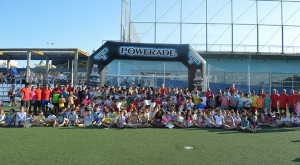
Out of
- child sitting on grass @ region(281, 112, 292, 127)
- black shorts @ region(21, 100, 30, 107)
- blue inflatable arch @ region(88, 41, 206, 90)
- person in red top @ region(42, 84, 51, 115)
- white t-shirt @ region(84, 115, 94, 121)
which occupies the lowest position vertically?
child sitting on grass @ region(281, 112, 292, 127)

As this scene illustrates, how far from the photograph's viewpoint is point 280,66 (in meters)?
27.1

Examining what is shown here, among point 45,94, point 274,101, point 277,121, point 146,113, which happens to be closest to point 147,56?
Answer: point 146,113

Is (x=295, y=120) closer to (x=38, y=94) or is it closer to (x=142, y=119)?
(x=142, y=119)

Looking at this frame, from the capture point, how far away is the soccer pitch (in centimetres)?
485

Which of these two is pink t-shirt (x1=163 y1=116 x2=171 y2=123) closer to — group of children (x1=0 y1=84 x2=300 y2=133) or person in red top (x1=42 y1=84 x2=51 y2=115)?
group of children (x1=0 y1=84 x2=300 y2=133)

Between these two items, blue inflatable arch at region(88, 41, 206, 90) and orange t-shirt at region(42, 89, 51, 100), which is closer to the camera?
orange t-shirt at region(42, 89, 51, 100)

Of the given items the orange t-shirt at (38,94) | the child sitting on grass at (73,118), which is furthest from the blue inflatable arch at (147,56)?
the child sitting on grass at (73,118)

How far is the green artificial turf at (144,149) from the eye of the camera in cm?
485

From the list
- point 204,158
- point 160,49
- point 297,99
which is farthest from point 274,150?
point 160,49

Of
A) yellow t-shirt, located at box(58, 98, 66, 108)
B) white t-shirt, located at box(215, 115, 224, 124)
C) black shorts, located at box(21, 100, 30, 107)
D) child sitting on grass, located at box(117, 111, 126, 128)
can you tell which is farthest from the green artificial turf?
black shorts, located at box(21, 100, 30, 107)

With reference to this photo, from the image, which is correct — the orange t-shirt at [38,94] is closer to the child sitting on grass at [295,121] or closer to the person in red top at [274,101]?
the person in red top at [274,101]

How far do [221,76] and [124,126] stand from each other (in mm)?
17465

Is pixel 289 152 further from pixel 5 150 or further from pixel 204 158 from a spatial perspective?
A: pixel 5 150

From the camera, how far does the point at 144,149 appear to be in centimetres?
570
